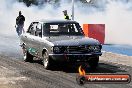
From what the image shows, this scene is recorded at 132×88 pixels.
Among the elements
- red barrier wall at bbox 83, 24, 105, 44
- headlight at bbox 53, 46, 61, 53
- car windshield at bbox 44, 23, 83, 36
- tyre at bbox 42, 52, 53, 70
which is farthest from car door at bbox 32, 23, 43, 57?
red barrier wall at bbox 83, 24, 105, 44

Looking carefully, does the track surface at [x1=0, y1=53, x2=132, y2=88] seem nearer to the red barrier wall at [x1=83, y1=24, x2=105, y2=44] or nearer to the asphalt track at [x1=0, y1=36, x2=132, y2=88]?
the asphalt track at [x1=0, y1=36, x2=132, y2=88]

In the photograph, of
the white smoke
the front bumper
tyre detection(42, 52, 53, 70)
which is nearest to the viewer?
the front bumper

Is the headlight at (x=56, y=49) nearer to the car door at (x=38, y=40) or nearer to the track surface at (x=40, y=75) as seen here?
the track surface at (x=40, y=75)

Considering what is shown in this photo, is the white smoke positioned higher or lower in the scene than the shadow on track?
higher

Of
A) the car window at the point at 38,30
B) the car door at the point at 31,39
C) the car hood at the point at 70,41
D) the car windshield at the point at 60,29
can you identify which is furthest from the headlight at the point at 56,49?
the car door at the point at 31,39

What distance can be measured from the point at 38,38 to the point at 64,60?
5.80ft

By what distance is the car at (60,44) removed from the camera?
11.9m

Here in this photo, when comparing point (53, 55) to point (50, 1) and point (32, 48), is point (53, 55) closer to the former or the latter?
point (32, 48)

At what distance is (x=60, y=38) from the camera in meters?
12.6

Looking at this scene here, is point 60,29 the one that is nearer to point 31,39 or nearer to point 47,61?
point 31,39

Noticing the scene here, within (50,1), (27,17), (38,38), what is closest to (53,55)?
(38,38)

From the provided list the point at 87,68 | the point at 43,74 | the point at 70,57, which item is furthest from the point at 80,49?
the point at 43,74

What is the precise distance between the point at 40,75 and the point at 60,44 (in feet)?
4.36

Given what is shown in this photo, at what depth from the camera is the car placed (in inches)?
470
